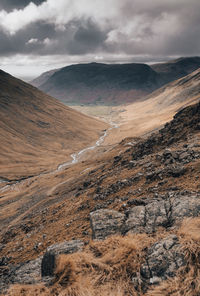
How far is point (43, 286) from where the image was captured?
29.2 ft

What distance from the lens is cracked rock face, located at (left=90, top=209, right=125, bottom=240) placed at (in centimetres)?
1221

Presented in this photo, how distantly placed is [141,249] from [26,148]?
19258cm

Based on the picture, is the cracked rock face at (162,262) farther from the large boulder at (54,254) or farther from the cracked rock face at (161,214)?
the large boulder at (54,254)

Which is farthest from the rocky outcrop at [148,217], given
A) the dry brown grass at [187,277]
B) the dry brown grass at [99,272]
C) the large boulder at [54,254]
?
the dry brown grass at [187,277]

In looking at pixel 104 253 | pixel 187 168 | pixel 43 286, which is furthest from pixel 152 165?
pixel 43 286

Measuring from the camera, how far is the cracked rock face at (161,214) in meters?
11.4

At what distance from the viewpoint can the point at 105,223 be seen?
1309cm

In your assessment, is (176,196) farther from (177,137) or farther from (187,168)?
(177,137)

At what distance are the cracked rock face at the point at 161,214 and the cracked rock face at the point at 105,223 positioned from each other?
606 millimetres

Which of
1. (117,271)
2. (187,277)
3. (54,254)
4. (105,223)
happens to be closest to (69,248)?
(54,254)

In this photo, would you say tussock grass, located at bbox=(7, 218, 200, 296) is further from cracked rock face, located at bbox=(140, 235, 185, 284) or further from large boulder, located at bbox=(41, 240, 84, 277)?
large boulder, located at bbox=(41, 240, 84, 277)

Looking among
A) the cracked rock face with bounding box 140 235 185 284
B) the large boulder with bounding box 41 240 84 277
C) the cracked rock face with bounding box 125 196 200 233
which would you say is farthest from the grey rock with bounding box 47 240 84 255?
the cracked rock face with bounding box 140 235 185 284

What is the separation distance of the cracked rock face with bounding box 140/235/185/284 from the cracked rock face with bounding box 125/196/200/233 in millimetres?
2280

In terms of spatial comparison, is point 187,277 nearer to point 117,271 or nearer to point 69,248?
point 117,271
